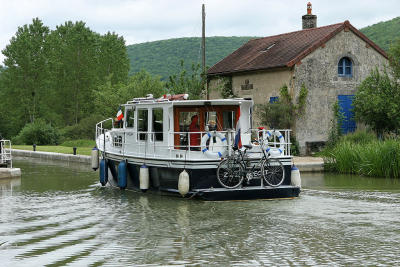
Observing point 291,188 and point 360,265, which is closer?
point 360,265

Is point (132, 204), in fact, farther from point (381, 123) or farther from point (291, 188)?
point (381, 123)

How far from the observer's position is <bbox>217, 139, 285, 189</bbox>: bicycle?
52.4 feet

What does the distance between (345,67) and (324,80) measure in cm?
146

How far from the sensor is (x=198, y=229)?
12484mm

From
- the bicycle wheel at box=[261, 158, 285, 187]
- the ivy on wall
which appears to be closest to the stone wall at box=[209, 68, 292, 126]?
the ivy on wall

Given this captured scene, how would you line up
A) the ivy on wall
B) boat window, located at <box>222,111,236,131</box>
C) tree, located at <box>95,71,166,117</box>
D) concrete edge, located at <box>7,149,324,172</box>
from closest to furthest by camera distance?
boat window, located at <box>222,111,236,131</box>
concrete edge, located at <box>7,149,324,172</box>
the ivy on wall
tree, located at <box>95,71,166,117</box>

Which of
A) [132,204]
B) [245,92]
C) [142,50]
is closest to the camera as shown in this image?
[132,204]

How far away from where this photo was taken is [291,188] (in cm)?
1630

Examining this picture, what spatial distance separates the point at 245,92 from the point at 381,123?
21.9ft

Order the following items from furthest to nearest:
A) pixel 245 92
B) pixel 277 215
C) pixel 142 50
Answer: pixel 142 50 → pixel 245 92 → pixel 277 215

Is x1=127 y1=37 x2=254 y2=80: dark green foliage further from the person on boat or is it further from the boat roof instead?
the person on boat


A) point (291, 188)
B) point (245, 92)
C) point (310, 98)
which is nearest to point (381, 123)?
point (310, 98)

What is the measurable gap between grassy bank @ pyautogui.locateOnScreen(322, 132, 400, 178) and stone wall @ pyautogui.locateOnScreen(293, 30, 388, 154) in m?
4.20

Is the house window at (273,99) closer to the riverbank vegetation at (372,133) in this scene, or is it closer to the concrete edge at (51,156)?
the riverbank vegetation at (372,133)
